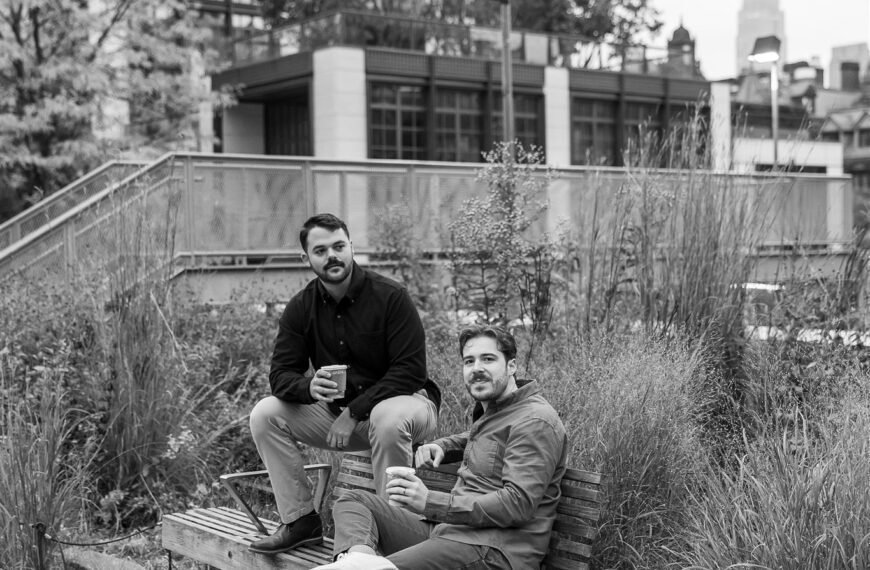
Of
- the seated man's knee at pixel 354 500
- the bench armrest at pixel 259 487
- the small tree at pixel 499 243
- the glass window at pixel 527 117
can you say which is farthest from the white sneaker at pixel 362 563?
the glass window at pixel 527 117

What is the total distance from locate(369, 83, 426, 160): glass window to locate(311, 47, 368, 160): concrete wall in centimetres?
63

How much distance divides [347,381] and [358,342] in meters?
0.20

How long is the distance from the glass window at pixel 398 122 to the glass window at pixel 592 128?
588 cm

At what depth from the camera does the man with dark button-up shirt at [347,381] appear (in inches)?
213

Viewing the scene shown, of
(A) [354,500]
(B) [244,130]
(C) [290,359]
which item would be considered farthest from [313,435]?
(B) [244,130]

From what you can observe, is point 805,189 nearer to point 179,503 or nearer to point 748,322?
point 748,322

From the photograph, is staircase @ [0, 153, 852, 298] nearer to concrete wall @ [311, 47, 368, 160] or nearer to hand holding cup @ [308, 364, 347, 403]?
hand holding cup @ [308, 364, 347, 403]

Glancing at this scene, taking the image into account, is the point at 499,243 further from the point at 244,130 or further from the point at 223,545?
the point at 244,130

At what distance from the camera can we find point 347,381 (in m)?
5.70

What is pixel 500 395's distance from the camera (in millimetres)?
4586

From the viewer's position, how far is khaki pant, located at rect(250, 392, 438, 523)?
211 inches

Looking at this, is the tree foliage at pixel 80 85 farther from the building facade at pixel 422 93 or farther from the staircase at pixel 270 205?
the building facade at pixel 422 93

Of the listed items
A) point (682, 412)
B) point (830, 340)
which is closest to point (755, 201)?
point (830, 340)

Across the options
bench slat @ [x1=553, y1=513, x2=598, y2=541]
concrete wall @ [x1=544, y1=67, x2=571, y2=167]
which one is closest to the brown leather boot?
bench slat @ [x1=553, y1=513, x2=598, y2=541]
